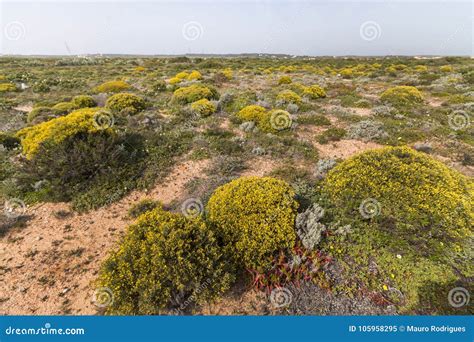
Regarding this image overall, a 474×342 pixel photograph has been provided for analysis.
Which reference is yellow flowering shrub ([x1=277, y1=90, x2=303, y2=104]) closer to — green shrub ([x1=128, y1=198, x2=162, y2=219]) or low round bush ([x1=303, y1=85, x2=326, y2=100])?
low round bush ([x1=303, y1=85, x2=326, y2=100])

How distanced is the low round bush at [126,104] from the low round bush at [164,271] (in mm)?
11421

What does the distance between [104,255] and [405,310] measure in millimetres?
6135

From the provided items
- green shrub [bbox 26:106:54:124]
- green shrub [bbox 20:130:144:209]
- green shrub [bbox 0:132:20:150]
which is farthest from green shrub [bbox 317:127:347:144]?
green shrub [bbox 26:106:54:124]

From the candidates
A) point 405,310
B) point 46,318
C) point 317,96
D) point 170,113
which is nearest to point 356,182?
point 405,310

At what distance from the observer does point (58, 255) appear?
18.7 ft

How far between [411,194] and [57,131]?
10.0m

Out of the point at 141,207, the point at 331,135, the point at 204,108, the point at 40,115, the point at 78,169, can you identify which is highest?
the point at 204,108

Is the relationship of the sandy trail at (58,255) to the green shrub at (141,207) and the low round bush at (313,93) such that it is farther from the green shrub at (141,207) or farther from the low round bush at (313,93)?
the low round bush at (313,93)

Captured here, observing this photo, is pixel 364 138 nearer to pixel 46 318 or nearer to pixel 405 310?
pixel 405 310

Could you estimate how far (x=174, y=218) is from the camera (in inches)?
192

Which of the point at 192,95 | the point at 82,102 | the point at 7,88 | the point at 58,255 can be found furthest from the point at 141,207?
the point at 7,88

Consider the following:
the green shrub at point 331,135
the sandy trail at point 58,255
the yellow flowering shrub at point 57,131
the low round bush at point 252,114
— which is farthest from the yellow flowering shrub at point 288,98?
the yellow flowering shrub at point 57,131

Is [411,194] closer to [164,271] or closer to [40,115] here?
[164,271]

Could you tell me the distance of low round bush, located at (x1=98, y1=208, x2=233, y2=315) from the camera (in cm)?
413
